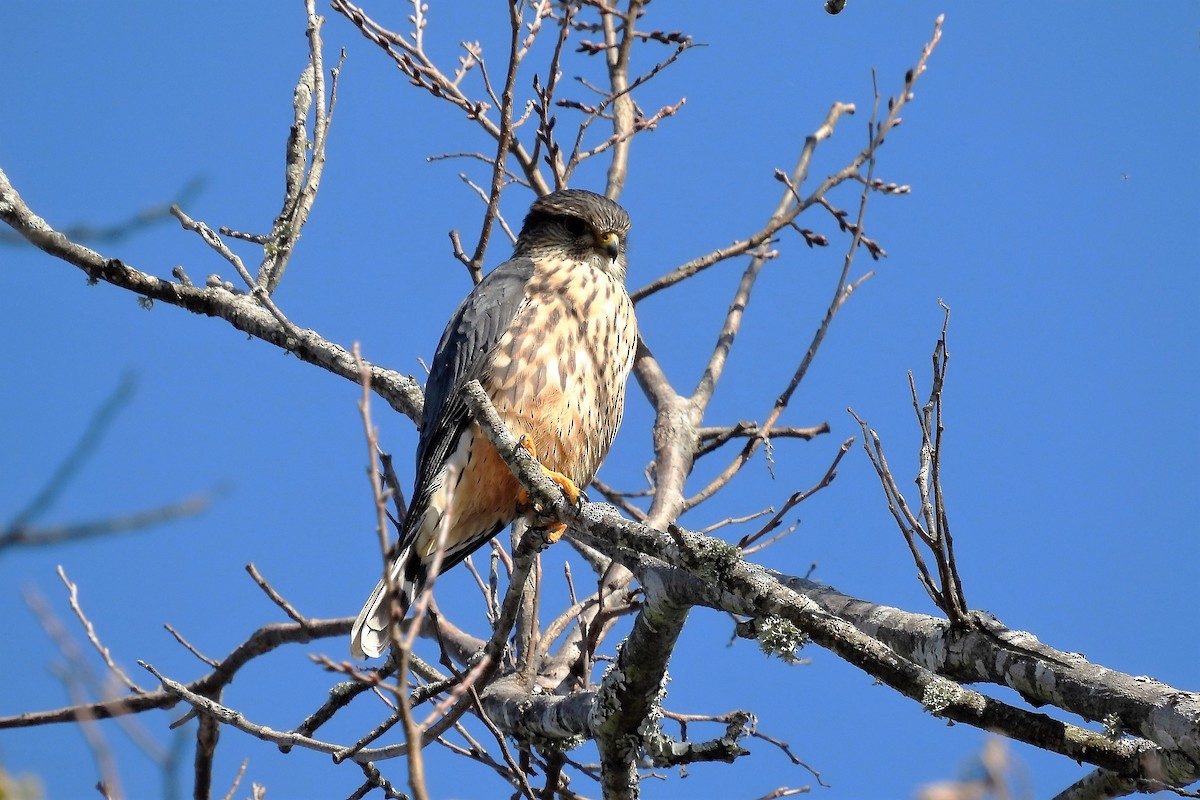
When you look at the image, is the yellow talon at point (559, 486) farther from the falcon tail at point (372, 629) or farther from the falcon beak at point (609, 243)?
the falcon beak at point (609, 243)

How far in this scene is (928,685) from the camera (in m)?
1.96

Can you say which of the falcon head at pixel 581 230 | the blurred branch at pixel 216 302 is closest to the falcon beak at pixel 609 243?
the falcon head at pixel 581 230

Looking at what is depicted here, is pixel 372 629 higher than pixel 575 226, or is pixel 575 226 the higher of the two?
pixel 575 226

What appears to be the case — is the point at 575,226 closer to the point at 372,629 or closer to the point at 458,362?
the point at 458,362

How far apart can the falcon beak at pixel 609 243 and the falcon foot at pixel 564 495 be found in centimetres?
93

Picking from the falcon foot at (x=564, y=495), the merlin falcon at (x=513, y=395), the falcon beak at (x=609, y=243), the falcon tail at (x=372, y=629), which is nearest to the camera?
the falcon foot at (x=564, y=495)

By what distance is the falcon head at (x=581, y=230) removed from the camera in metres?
4.21

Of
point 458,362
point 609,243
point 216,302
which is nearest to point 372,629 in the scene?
point 458,362

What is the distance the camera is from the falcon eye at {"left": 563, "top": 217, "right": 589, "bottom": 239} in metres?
4.27

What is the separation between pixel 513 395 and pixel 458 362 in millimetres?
226

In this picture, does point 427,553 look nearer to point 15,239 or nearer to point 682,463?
point 682,463

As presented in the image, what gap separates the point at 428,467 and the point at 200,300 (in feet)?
3.48

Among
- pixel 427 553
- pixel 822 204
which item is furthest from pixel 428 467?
pixel 822 204

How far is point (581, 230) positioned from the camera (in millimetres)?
4285
